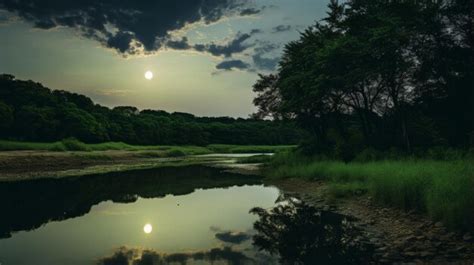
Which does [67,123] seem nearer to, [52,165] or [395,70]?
[52,165]

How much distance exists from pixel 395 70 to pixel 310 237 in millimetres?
20564

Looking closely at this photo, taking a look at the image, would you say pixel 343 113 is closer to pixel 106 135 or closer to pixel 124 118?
pixel 106 135

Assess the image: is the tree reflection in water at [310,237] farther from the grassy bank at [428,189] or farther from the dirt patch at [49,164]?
the dirt patch at [49,164]

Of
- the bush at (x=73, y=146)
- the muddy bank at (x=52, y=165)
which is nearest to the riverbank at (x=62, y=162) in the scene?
the muddy bank at (x=52, y=165)

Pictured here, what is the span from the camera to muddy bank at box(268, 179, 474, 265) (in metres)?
8.17

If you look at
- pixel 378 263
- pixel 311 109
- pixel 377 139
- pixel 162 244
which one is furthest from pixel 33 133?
pixel 378 263

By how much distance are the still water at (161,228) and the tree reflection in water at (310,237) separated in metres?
0.03

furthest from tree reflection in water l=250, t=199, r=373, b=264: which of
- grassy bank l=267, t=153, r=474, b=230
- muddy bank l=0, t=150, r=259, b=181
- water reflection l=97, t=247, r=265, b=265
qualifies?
muddy bank l=0, t=150, r=259, b=181

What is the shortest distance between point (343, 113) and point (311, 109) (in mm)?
4305

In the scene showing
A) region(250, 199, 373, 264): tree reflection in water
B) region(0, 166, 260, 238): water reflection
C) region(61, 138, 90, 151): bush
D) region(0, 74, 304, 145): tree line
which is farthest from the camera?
region(0, 74, 304, 145): tree line

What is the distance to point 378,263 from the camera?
818 cm

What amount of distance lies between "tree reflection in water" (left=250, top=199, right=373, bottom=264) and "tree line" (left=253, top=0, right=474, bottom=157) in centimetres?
1467

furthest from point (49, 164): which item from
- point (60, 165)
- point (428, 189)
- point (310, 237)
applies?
point (428, 189)

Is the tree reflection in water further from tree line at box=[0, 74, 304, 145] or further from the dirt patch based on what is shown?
tree line at box=[0, 74, 304, 145]
